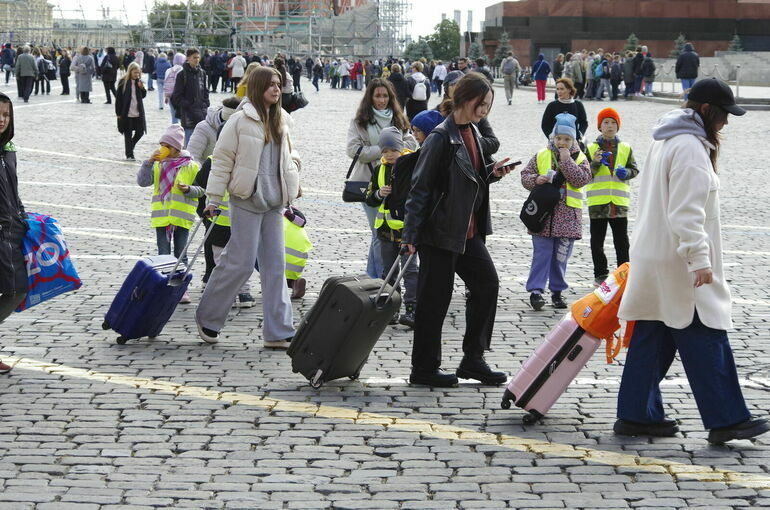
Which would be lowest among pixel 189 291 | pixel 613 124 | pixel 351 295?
pixel 189 291

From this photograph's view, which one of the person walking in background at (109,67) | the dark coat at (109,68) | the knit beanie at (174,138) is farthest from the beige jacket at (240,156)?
the dark coat at (109,68)

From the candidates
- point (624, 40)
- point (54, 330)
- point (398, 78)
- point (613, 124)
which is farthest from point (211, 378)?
point (624, 40)

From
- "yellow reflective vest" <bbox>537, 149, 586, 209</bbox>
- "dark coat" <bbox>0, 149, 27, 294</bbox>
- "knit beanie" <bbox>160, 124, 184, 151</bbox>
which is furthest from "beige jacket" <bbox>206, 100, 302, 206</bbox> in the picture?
"yellow reflective vest" <bbox>537, 149, 586, 209</bbox>

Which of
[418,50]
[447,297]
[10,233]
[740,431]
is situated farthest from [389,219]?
[418,50]

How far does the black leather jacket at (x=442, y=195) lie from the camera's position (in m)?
6.78

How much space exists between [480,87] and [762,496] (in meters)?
2.68

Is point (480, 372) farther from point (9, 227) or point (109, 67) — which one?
point (109, 67)

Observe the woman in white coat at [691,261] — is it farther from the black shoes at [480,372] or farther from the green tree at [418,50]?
the green tree at [418,50]

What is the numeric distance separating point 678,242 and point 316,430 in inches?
77.0

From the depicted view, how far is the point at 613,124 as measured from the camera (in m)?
10.1

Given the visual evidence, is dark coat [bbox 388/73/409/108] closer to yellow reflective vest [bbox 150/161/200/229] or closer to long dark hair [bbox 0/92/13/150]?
yellow reflective vest [bbox 150/161/200/229]

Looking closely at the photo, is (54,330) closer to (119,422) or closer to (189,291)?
(189,291)

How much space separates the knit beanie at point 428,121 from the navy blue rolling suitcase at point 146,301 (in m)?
1.76

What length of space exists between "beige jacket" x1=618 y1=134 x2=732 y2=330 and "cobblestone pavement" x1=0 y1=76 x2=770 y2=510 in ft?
2.17
